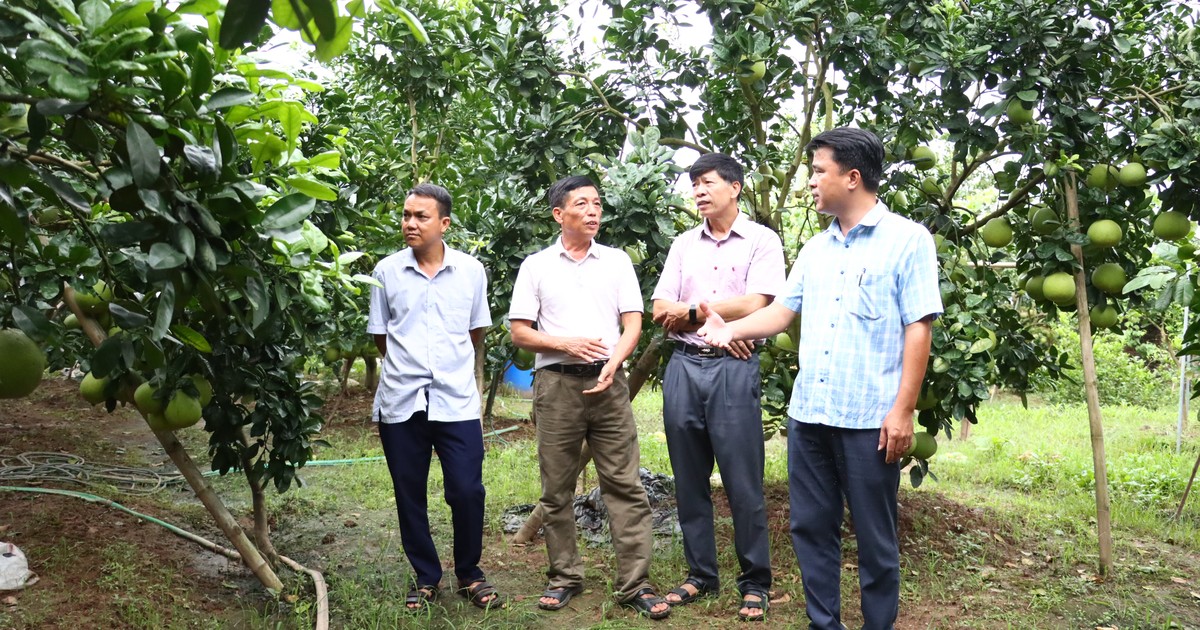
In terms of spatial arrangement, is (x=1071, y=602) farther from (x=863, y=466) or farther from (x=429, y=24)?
(x=429, y=24)

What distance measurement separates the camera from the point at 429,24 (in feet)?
15.1

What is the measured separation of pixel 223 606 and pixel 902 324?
8.68 feet

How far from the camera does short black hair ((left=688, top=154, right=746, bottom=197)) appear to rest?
3549mm

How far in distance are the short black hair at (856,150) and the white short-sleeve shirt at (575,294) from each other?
1036 mm

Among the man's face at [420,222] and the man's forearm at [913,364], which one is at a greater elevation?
the man's face at [420,222]

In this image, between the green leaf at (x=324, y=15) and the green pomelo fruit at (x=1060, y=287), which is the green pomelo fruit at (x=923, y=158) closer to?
the green pomelo fruit at (x=1060, y=287)

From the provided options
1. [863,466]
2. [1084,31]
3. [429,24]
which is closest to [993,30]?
[1084,31]

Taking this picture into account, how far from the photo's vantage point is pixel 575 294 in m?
3.57

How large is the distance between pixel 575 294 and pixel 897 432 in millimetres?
1375

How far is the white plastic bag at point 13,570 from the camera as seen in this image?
130 inches

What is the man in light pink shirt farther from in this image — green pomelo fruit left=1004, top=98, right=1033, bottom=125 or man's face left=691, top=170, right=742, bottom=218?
green pomelo fruit left=1004, top=98, right=1033, bottom=125

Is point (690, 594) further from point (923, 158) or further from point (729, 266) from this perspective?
point (923, 158)

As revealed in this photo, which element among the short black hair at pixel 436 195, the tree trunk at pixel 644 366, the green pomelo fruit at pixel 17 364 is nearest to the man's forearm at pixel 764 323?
the tree trunk at pixel 644 366

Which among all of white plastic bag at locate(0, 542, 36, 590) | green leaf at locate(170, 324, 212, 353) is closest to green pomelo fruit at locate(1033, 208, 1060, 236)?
green leaf at locate(170, 324, 212, 353)
